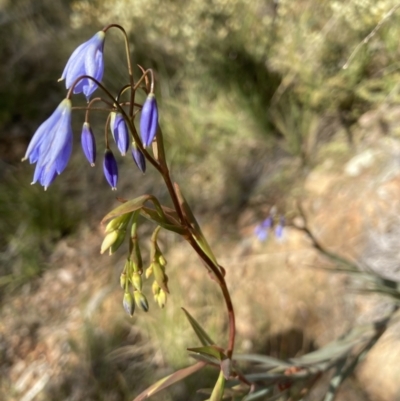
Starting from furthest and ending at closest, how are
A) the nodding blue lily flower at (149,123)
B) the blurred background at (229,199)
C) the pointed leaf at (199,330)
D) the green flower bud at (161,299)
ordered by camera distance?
the blurred background at (229,199)
the pointed leaf at (199,330)
the green flower bud at (161,299)
the nodding blue lily flower at (149,123)

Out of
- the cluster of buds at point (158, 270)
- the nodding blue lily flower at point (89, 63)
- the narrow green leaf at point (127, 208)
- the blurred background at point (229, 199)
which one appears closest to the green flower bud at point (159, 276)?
the cluster of buds at point (158, 270)

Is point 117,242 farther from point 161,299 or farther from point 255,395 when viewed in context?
point 255,395

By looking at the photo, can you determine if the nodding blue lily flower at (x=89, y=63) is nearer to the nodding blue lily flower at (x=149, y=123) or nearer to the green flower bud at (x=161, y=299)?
the nodding blue lily flower at (x=149, y=123)

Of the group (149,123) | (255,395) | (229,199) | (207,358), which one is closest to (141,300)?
(207,358)

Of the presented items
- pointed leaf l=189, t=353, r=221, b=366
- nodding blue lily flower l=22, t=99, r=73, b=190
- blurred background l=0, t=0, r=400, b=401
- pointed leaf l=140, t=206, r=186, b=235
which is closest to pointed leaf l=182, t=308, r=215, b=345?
pointed leaf l=189, t=353, r=221, b=366

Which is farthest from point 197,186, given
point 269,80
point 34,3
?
point 34,3

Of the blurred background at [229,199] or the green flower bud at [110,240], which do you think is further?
the blurred background at [229,199]

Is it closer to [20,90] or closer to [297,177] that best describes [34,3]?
[20,90]

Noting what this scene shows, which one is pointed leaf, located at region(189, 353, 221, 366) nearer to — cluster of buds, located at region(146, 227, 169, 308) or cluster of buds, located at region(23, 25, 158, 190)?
cluster of buds, located at region(146, 227, 169, 308)

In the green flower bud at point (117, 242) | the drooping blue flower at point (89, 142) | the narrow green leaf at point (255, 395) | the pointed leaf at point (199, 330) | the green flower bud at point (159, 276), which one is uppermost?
the drooping blue flower at point (89, 142)
